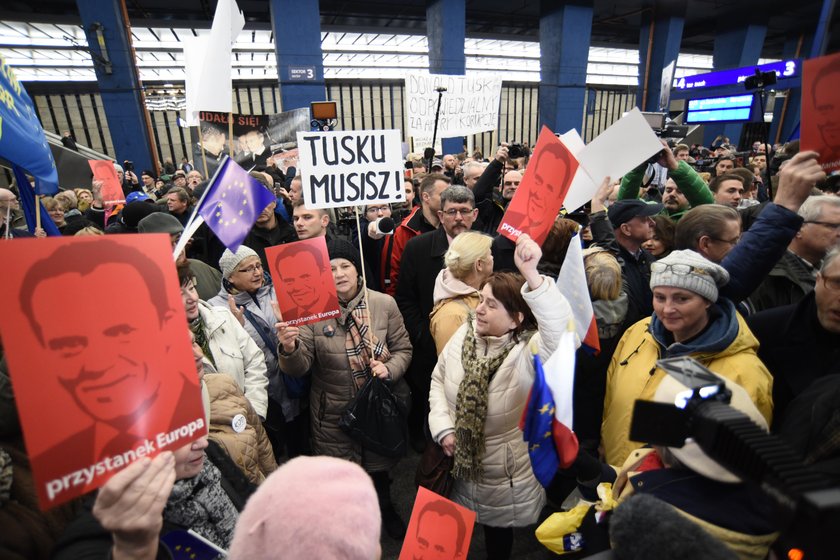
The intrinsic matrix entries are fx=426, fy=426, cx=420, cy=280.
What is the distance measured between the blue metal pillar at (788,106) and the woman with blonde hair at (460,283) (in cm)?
1923

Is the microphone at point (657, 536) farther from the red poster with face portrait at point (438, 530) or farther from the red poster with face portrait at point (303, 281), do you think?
the red poster with face portrait at point (303, 281)

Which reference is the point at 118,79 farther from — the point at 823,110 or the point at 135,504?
the point at 823,110

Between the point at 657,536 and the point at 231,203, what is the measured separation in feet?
6.58

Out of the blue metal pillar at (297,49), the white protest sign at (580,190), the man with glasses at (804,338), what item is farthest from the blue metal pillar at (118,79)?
the man with glasses at (804,338)

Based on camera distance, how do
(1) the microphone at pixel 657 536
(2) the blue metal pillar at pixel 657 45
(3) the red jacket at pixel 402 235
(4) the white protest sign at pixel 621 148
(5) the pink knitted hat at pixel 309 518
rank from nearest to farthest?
1. (1) the microphone at pixel 657 536
2. (5) the pink knitted hat at pixel 309 518
3. (4) the white protest sign at pixel 621 148
4. (3) the red jacket at pixel 402 235
5. (2) the blue metal pillar at pixel 657 45

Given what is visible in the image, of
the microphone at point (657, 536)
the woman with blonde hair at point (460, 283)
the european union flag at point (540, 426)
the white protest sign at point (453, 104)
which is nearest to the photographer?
the microphone at point (657, 536)

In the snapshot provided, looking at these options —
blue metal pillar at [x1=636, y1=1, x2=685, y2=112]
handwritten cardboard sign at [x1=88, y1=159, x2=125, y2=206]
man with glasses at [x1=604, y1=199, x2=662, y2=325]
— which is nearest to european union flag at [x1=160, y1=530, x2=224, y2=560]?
man with glasses at [x1=604, y1=199, x2=662, y2=325]

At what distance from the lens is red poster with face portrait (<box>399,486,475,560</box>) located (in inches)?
63.8

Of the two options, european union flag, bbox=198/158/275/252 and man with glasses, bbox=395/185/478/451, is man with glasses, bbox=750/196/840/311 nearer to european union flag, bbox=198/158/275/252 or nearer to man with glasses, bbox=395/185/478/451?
man with glasses, bbox=395/185/478/451

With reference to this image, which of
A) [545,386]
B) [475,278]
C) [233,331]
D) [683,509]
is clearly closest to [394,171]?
[475,278]

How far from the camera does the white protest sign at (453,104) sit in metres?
6.03

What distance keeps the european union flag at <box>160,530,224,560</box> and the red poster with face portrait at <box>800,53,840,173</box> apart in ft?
8.63

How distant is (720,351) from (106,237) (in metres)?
1.92

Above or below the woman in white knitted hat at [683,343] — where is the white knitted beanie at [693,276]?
above
